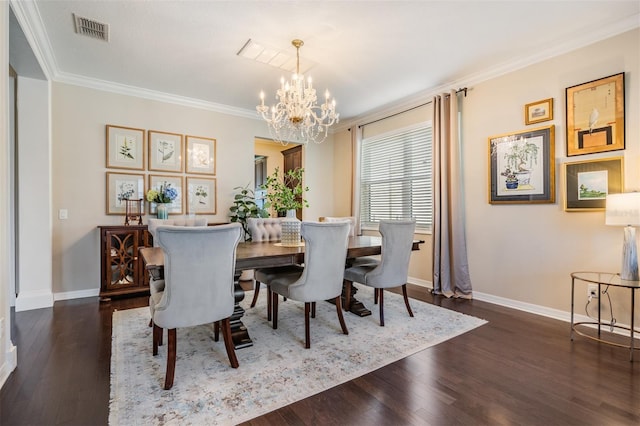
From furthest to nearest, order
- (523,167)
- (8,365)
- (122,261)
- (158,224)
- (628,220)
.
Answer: (122,261), (523,167), (158,224), (628,220), (8,365)

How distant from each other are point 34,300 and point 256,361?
9.45 feet

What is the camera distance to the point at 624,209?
239 centimetres

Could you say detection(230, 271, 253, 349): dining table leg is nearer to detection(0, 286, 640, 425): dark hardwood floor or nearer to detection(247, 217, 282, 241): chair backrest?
detection(0, 286, 640, 425): dark hardwood floor

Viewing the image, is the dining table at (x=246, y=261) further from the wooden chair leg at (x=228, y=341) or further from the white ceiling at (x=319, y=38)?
the white ceiling at (x=319, y=38)

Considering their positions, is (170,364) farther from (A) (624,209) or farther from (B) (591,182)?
(B) (591,182)

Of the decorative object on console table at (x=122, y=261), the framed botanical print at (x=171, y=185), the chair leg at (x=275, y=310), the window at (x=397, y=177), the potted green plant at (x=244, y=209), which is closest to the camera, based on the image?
the chair leg at (x=275, y=310)

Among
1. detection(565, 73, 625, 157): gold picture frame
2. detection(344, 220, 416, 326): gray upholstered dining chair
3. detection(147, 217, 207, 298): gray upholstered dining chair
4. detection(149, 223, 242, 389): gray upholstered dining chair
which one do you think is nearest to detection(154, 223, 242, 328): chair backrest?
detection(149, 223, 242, 389): gray upholstered dining chair

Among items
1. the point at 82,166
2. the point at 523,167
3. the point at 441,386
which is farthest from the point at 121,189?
the point at 523,167

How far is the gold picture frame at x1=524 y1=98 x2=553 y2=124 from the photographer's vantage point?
3.13 meters

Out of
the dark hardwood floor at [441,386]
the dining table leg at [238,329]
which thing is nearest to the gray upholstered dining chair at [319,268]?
the dining table leg at [238,329]

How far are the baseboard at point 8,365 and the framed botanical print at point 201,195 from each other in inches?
105

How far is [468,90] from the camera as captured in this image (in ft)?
12.6

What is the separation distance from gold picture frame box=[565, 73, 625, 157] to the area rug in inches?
75.9

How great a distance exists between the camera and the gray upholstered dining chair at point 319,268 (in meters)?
2.41
